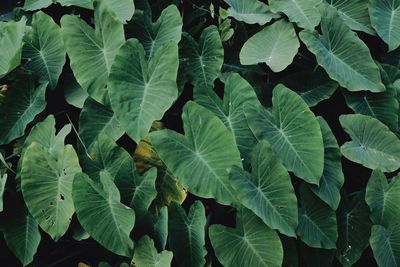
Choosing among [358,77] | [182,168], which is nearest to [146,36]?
[182,168]

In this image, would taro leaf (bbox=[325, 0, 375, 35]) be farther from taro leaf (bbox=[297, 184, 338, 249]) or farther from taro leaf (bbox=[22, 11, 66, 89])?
taro leaf (bbox=[22, 11, 66, 89])

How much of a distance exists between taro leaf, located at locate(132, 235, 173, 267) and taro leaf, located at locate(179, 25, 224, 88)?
0.65m

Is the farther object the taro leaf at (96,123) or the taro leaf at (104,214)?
the taro leaf at (96,123)

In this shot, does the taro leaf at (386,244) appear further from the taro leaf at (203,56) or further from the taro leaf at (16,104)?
the taro leaf at (16,104)

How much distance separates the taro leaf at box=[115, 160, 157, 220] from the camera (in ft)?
6.73

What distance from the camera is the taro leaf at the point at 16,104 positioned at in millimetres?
2271

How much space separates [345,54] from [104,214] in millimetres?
1048

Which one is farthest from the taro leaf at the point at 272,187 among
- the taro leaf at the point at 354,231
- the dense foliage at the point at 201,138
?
the taro leaf at the point at 354,231

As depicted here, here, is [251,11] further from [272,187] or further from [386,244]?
[386,244]

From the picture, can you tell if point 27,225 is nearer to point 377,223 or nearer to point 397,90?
point 377,223

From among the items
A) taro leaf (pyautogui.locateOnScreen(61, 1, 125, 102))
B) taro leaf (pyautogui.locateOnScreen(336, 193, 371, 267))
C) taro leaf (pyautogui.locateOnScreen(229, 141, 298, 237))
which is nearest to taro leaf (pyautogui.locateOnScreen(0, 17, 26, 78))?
taro leaf (pyautogui.locateOnScreen(61, 1, 125, 102))

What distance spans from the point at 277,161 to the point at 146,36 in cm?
75

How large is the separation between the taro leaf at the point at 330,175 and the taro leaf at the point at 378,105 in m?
0.24

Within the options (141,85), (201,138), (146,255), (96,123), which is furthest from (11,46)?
(146,255)
